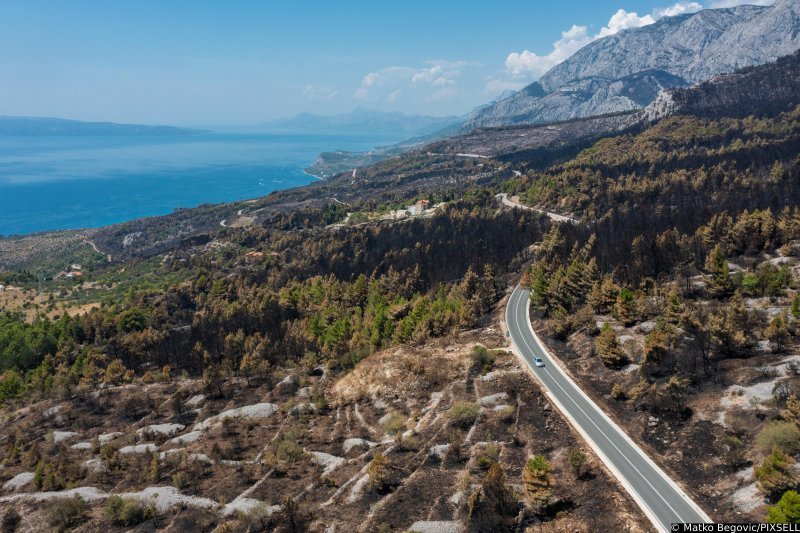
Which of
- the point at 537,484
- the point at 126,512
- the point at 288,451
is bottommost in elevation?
the point at 288,451

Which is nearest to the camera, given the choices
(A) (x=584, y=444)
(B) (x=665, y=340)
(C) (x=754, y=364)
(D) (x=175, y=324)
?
(A) (x=584, y=444)

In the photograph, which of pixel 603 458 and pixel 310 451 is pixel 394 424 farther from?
pixel 603 458

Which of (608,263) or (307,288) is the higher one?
(608,263)

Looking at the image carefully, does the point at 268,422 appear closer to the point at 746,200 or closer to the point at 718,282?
the point at 718,282

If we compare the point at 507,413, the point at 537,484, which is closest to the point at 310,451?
the point at 507,413

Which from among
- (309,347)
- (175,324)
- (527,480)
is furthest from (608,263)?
(175,324)

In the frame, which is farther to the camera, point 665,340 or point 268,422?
point 268,422

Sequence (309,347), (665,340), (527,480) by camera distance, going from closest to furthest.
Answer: (527,480) → (665,340) → (309,347)

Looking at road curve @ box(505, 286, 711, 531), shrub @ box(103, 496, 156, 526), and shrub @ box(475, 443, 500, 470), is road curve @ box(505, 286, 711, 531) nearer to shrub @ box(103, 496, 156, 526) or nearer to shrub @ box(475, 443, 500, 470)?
shrub @ box(475, 443, 500, 470)

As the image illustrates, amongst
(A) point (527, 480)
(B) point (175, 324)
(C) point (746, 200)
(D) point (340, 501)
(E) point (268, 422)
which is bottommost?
(B) point (175, 324)
